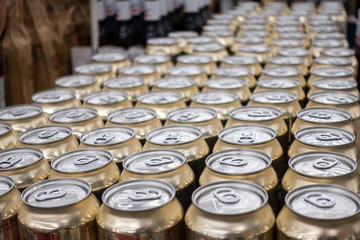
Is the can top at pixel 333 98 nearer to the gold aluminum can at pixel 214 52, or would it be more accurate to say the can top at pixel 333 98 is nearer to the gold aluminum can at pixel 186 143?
the gold aluminum can at pixel 186 143

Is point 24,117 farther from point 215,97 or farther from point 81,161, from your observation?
point 215,97

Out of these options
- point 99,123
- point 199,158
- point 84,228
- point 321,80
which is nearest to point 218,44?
point 321,80

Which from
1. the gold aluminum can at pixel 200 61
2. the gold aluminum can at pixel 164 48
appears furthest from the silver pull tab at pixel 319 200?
the gold aluminum can at pixel 164 48

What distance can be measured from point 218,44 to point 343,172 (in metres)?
2.02

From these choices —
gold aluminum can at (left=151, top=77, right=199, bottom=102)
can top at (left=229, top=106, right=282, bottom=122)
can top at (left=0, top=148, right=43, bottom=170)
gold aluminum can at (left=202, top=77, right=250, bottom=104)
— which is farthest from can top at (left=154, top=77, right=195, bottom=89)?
can top at (left=0, top=148, right=43, bottom=170)

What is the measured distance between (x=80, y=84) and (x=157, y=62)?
0.58 meters

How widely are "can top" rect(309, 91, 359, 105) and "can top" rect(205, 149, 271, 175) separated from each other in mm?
626

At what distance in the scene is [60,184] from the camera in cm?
145

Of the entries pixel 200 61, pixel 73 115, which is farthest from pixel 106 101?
pixel 200 61

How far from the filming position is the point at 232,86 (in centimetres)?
233

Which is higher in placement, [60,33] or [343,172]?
[60,33]

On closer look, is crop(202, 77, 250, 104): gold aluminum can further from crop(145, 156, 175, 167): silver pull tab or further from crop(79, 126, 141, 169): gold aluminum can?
crop(145, 156, 175, 167): silver pull tab

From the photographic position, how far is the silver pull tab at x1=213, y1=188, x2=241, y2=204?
4.15ft

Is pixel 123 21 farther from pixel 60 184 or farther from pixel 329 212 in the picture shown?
pixel 329 212
